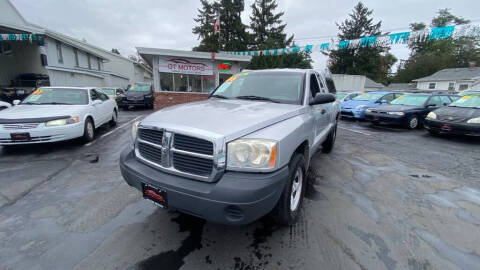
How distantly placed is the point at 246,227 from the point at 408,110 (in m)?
9.25

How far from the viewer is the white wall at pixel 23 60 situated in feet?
52.4

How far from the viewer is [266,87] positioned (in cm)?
325

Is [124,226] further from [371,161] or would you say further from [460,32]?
[460,32]

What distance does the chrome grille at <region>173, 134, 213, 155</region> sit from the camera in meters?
1.80

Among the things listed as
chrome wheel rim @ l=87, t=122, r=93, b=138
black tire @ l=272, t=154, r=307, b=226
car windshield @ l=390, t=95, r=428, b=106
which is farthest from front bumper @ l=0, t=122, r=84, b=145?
car windshield @ l=390, t=95, r=428, b=106

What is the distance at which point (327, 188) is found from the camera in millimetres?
3393

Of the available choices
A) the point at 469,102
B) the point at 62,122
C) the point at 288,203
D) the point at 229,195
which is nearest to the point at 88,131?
the point at 62,122

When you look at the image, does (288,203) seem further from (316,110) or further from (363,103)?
(363,103)


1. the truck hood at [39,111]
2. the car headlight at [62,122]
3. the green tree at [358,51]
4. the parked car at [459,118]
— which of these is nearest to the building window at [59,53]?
the truck hood at [39,111]

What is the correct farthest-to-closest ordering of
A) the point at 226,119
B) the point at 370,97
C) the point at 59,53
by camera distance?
the point at 59,53
the point at 370,97
the point at 226,119

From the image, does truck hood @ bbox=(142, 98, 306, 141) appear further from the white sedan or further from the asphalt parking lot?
the white sedan

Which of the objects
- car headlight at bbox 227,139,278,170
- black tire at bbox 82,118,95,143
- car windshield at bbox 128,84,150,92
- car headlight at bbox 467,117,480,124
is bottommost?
black tire at bbox 82,118,95,143

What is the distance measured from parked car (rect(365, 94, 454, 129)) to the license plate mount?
961cm

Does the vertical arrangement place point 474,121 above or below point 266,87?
below
